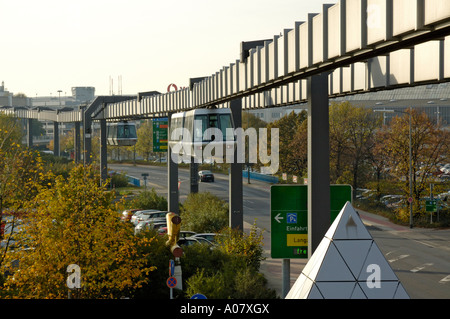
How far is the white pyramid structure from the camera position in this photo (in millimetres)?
11500

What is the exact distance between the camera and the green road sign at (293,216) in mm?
18562

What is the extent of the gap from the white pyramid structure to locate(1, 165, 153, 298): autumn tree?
10801 mm

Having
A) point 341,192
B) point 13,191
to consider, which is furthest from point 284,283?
point 13,191

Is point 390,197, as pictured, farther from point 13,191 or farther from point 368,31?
point 368,31

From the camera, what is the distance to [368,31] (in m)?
12.0

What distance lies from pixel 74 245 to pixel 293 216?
291 inches

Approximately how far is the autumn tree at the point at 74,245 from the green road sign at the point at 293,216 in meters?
5.44

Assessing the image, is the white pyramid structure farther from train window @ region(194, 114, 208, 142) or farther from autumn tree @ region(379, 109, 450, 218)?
autumn tree @ region(379, 109, 450, 218)

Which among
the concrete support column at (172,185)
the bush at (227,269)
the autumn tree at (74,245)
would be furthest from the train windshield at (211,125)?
the concrete support column at (172,185)

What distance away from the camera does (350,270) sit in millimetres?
11625

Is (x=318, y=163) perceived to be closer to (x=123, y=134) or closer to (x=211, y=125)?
(x=211, y=125)

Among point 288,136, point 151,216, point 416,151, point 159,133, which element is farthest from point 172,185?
point 288,136

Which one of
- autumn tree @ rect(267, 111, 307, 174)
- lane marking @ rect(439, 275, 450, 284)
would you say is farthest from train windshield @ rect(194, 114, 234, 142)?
autumn tree @ rect(267, 111, 307, 174)
